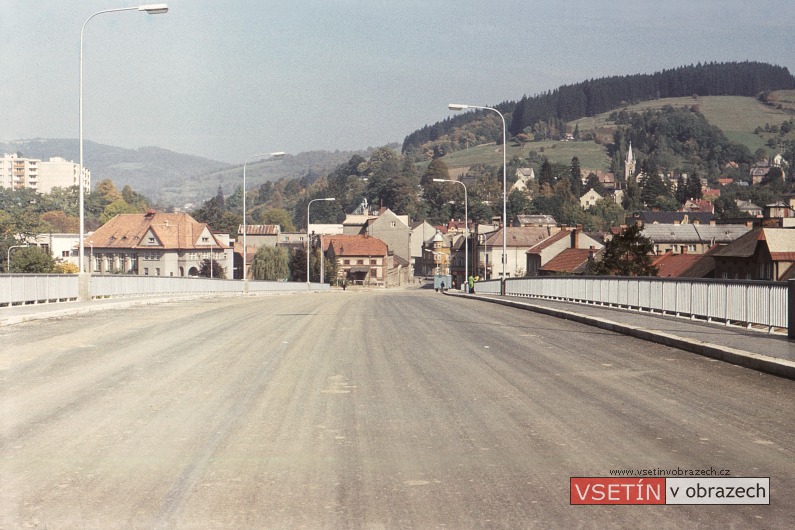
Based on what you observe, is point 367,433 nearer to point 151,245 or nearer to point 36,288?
point 36,288

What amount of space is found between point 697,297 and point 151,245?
111467mm

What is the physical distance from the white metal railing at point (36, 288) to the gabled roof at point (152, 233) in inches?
3807

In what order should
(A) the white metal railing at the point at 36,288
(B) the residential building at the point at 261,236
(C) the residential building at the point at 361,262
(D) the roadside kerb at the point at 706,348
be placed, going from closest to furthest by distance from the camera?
(D) the roadside kerb at the point at 706,348
(A) the white metal railing at the point at 36,288
(C) the residential building at the point at 361,262
(B) the residential building at the point at 261,236

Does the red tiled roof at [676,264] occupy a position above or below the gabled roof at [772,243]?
below

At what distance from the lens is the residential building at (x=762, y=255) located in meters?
68.8

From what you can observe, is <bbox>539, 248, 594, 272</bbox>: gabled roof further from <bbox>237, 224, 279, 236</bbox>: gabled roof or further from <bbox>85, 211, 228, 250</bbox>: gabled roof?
<bbox>237, 224, 279, 236</bbox>: gabled roof

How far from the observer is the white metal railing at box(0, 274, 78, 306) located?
25641 millimetres

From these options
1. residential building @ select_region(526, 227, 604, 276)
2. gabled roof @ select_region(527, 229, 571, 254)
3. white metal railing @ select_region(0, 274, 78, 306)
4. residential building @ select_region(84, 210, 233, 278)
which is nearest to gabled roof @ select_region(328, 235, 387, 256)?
residential building @ select_region(84, 210, 233, 278)

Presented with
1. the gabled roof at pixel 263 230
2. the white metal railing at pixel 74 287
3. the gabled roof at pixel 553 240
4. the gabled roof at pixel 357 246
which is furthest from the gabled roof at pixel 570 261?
the gabled roof at pixel 263 230

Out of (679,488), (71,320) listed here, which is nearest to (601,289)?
(71,320)

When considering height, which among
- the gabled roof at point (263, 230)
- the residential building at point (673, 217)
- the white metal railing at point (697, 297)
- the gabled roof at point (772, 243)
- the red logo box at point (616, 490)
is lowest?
the red logo box at point (616, 490)

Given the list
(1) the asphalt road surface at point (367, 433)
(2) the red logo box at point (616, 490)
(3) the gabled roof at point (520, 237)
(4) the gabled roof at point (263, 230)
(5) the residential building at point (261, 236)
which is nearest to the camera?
(1) the asphalt road surface at point (367, 433)

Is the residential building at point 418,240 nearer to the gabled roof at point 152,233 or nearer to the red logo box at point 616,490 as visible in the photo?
the gabled roof at point 152,233

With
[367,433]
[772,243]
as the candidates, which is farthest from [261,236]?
Answer: [367,433]
